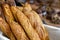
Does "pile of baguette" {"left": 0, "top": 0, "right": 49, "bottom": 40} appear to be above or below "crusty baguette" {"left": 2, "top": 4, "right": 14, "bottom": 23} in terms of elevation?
below

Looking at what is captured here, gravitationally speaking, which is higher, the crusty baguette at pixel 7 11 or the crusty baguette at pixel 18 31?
the crusty baguette at pixel 7 11

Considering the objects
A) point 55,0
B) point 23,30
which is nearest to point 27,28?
point 23,30

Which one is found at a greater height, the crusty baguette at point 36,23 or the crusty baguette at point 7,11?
the crusty baguette at point 7,11

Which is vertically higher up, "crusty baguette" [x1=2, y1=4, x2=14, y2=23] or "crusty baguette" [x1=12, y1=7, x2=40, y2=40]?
"crusty baguette" [x1=2, y1=4, x2=14, y2=23]

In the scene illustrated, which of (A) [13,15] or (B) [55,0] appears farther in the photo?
(B) [55,0]

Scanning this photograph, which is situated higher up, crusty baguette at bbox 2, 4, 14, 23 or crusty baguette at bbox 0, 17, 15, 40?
crusty baguette at bbox 2, 4, 14, 23

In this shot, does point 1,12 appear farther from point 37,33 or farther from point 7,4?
point 37,33

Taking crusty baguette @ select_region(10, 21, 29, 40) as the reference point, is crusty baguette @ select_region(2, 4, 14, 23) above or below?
above

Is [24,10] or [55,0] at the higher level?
[24,10]
